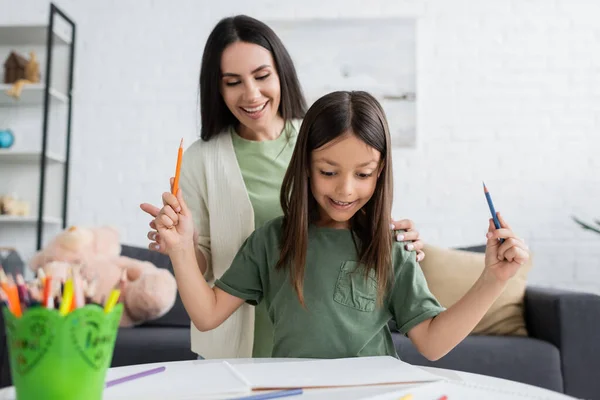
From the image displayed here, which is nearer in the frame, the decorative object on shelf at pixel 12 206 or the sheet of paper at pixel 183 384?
the sheet of paper at pixel 183 384

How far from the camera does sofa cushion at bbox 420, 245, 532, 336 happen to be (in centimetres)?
223

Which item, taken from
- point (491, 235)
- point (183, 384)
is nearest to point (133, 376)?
point (183, 384)

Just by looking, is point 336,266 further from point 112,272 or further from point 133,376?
point 112,272

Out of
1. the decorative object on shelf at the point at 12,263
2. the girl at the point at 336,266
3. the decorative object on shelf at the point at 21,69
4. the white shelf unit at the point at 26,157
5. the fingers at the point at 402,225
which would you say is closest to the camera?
the girl at the point at 336,266

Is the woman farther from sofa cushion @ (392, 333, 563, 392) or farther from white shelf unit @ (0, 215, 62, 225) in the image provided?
white shelf unit @ (0, 215, 62, 225)

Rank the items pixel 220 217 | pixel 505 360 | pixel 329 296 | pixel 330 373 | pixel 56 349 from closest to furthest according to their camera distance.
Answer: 1. pixel 56 349
2. pixel 330 373
3. pixel 329 296
4. pixel 220 217
5. pixel 505 360

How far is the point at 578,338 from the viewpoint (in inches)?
80.2

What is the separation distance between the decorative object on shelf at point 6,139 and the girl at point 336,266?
226cm

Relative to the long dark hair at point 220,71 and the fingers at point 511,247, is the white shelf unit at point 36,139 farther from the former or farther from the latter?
the fingers at point 511,247

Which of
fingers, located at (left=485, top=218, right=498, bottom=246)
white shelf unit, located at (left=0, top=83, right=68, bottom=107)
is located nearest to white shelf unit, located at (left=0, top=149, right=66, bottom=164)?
white shelf unit, located at (left=0, top=83, right=68, bottom=107)

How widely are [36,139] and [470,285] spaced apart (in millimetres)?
2164

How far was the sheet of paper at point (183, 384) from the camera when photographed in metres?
0.66

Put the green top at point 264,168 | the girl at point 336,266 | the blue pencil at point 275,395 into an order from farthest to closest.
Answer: the green top at point 264,168 < the girl at point 336,266 < the blue pencil at point 275,395

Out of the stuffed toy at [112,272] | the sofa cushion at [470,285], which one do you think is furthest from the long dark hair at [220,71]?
the sofa cushion at [470,285]
